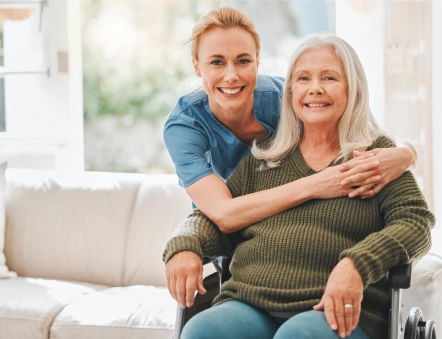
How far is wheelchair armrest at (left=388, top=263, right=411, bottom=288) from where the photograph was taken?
1.63 meters

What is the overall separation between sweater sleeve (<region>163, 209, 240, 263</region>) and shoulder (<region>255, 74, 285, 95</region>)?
46cm

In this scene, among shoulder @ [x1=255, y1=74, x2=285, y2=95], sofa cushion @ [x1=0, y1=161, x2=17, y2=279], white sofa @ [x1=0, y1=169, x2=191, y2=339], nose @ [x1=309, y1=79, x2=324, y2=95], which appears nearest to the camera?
nose @ [x1=309, y1=79, x2=324, y2=95]

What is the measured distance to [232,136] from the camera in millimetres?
2143

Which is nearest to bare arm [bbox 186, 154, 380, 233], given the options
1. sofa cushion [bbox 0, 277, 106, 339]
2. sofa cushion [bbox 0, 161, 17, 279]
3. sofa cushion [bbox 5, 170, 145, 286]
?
sofa cushion [bbox 0, 277, 106, 339]

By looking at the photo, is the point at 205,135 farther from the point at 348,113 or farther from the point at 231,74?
the point at 348,113

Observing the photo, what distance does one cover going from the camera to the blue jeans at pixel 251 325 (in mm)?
1560

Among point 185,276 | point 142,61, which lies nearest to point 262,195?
point 185,276

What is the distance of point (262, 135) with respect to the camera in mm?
2193

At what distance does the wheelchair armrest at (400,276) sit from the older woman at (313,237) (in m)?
0.02

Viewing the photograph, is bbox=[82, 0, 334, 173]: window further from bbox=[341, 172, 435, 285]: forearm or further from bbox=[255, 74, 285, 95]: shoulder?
bbox=[341, 172, 435, 285]: forearm

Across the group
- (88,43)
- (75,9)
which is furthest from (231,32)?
(88,43)

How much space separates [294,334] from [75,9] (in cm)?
275

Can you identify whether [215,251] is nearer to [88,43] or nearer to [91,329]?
[91,329]

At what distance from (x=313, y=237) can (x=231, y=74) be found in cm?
55
